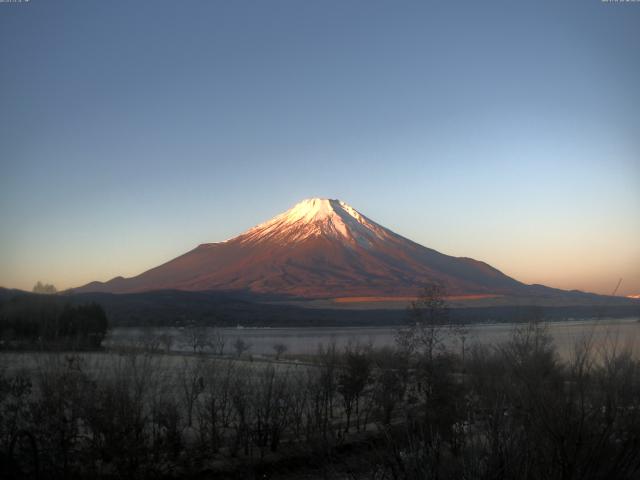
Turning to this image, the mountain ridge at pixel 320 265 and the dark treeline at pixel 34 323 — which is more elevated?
the mountain ridge at pixel 320 265

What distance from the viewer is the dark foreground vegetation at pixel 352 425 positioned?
4234mm

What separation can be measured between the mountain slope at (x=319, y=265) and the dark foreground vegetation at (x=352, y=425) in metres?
76.0

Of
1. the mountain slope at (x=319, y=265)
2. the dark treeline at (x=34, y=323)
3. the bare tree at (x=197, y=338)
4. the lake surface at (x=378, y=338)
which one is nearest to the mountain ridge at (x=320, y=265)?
the mountain slope at (x=319, y=265)

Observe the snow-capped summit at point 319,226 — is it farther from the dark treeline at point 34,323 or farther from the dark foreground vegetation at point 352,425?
the dark foreground vegetation at point 352,425

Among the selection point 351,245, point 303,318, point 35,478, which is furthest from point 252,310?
point 35,478

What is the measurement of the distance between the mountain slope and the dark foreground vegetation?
76.0 meters

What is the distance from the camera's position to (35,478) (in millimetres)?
7230

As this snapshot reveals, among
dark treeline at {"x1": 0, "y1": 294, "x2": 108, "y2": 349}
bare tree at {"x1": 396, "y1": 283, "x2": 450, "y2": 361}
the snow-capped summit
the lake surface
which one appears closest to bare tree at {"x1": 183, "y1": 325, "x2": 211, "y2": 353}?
the lake surface

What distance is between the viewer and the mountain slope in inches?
3784

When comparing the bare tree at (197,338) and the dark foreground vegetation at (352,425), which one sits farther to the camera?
the bare tree at (197,338)

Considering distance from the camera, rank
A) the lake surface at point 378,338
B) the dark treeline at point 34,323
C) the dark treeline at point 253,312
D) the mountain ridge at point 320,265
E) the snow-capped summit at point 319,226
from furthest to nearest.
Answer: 1. the snow-capped summit at point 319,226
2. the mountain ridge at point 320,265
3. the dark treeline at point 253,312
4. the dark treeline at point 34,323
5. the lake surface at point 378,338

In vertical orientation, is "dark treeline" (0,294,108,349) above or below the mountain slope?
below

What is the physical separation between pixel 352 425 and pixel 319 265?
A: 8922cm

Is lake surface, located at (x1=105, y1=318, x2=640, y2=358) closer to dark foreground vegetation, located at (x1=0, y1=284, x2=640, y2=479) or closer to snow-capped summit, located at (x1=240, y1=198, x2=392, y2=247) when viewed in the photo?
dark foreground vegetation, located at (x1=0, y1=284, x2=640, y2=479)
